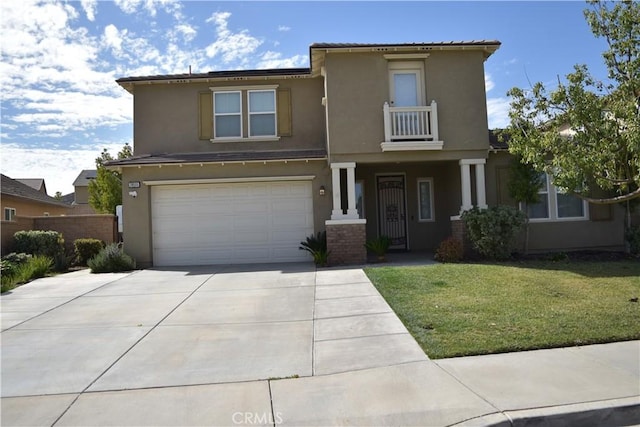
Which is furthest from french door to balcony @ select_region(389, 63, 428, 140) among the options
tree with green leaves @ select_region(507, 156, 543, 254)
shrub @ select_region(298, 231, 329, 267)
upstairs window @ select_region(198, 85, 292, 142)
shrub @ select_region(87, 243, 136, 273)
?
shrub @ select_region(87, 243, 136, 273)

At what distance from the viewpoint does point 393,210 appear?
16.6 m

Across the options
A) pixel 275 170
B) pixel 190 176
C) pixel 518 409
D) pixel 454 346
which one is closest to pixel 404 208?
pixel 275 170

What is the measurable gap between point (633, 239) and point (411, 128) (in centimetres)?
705

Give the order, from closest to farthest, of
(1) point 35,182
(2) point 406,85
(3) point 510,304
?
1. (3) point 510,304
2. (2) point 406,85
3. (1) point 35,182

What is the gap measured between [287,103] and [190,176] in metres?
4.12

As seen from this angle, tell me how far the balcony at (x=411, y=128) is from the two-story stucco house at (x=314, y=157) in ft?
0.10

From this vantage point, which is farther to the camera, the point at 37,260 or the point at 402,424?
the point at 37,260

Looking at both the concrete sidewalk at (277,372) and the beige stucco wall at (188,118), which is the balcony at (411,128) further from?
the concrete sidewalk at (277,372)

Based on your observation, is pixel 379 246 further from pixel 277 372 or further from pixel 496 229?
pixel 277 372

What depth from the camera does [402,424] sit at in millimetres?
4160

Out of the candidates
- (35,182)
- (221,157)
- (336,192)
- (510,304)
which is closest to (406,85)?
(336,192)

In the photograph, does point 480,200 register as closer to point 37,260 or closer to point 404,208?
point 404,208

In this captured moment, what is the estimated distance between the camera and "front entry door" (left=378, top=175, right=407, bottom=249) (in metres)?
16.5

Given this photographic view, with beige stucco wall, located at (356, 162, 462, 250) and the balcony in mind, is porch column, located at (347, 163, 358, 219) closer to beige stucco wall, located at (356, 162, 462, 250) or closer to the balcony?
the balcony
